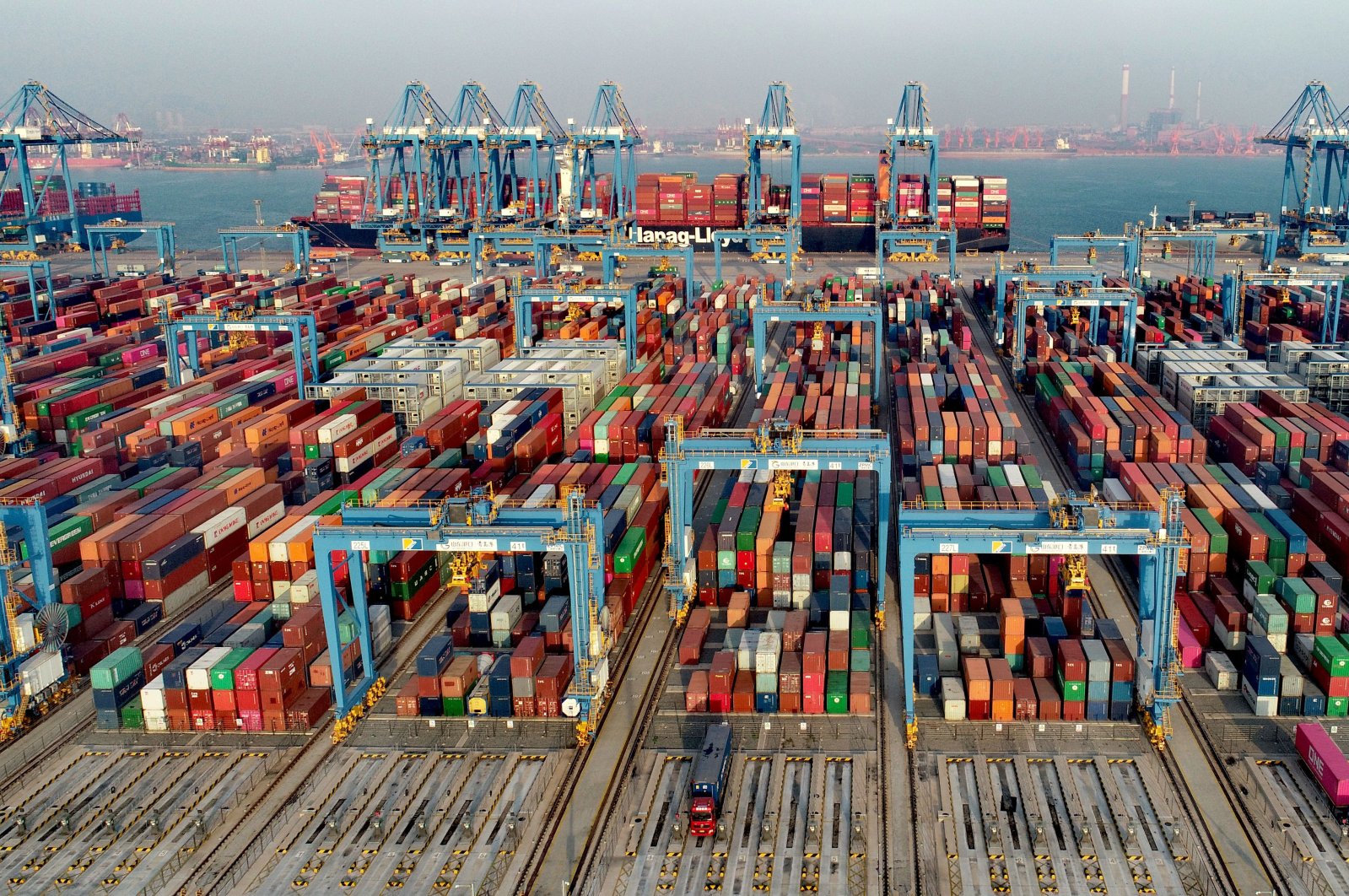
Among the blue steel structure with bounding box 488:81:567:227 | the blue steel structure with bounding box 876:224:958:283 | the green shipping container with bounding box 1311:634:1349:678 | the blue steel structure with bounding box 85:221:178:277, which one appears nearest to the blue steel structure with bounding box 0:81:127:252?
the blue steel structure with bounding box 85:221:178:277

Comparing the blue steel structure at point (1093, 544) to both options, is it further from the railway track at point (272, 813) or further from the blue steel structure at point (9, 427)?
the blue steel structure at point (9, 427)

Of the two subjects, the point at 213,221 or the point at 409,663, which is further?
the point at 213,221

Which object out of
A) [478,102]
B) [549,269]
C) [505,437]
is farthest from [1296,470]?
[478,102]

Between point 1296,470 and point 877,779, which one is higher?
point 1296,470

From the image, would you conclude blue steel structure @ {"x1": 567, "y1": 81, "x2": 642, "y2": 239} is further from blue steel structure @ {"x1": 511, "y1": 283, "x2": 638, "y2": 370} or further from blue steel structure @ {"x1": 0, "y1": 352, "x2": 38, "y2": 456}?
blue steel structure @ {"x1": 0, "y1": 352, "x2": 38, "y2": 456}

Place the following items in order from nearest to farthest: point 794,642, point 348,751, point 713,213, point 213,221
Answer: point 348,751, point 794,642, point 713,213, point 213,221

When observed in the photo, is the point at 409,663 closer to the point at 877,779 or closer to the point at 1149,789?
the point at 877,779

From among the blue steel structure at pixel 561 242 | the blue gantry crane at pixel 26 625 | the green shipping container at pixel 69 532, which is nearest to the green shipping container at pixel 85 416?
the green shipping container at pixel 69 532
